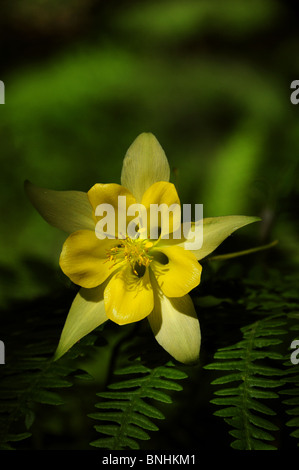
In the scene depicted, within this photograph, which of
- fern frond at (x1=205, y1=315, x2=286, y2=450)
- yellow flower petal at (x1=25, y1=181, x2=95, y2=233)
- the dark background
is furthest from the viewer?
the dark background

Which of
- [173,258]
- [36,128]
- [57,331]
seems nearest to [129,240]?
[173,258]

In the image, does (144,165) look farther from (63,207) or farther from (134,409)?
(134,409)

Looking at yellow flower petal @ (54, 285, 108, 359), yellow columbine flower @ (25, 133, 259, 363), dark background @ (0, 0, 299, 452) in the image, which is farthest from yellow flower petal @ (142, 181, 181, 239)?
dark background @ (0, 0, 299, 452)

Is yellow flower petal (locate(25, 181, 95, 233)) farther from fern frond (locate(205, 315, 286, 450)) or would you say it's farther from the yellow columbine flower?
fern frond (locate(205, 315, 286, 450))

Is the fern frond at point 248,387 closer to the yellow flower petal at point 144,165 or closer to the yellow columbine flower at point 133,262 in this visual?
the yellow columbine flower at point 133,262

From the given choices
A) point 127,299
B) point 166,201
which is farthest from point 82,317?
point 166,201

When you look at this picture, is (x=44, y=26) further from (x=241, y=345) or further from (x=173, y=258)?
(x=241, y=345)
